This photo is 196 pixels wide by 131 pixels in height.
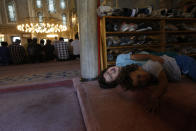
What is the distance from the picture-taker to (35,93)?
6.58ft

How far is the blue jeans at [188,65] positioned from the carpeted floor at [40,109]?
1448mm

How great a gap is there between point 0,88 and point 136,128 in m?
2.23

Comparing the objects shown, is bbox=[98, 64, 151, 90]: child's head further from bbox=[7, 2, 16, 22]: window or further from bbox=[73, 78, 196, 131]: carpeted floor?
bbox=[7, 2, 16, 22]: window

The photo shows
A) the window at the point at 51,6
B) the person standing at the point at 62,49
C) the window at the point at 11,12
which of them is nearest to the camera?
the person standing at the point at 62,49

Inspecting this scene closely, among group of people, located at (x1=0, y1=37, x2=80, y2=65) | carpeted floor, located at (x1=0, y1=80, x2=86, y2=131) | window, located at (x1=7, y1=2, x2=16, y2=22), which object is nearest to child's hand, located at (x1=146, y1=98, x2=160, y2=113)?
carpeted floor, located at (x1=0, y1=80, x2=86, y2=131)

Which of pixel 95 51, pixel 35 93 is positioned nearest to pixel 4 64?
pixel 35 93

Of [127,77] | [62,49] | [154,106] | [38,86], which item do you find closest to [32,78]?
[38,86]

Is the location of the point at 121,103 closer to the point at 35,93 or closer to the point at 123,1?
the point at 35,93

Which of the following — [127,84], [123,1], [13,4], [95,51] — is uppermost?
[13,4]

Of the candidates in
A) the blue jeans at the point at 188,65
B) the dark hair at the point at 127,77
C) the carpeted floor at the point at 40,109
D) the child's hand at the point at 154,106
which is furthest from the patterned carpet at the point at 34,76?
the blue jeans at the point at 188,65

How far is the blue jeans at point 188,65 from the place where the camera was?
146 cm

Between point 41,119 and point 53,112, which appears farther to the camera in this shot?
point 53,112

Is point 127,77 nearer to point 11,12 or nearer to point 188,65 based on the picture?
point 188,65

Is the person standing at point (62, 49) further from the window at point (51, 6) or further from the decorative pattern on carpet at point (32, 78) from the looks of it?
the window at point (51, 6)
